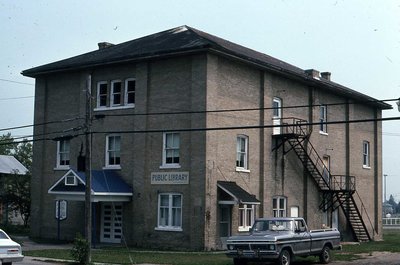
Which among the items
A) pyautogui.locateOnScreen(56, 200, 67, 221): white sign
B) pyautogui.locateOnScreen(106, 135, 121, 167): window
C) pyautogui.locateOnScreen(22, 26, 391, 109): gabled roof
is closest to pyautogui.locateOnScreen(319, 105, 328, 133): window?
pyautogui.locateOnScreen(22, 26, 391, 109): gabled roof

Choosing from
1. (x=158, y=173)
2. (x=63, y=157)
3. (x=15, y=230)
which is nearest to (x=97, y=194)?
(x=158, y=173)

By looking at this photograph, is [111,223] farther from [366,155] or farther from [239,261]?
[366,155]

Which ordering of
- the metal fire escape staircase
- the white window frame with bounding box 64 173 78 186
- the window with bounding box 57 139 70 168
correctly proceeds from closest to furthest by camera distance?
the white window frame with bounding box 64 173 78 186 → the metal fire escape staircase → the window with bounding box 57 139 70 168

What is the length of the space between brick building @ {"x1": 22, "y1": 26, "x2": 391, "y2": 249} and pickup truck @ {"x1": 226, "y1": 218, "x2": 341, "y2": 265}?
5.97m

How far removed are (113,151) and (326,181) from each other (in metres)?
13.0

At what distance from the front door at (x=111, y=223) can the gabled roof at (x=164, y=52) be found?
24.7ft

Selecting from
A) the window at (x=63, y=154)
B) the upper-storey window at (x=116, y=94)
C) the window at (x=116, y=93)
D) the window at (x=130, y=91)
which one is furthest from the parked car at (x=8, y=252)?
the window at (x=63, y=154)

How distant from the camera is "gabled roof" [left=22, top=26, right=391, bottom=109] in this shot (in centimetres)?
3153

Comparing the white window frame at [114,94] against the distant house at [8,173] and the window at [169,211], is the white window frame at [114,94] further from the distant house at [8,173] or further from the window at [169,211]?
the distant house at [8,173]

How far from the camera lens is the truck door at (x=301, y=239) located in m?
23.2

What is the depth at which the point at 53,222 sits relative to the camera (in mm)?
37406

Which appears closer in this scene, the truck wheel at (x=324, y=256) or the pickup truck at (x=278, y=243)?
the pickup truck at (x=278, y=243)

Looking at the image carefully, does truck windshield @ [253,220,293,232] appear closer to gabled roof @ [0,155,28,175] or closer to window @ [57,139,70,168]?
window @ [57,139,70,168]

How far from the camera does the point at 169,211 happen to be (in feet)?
105
